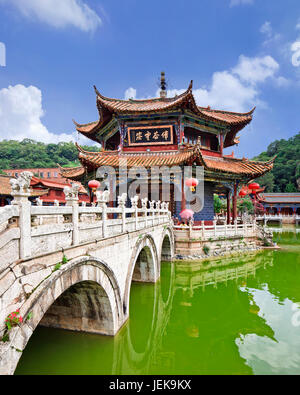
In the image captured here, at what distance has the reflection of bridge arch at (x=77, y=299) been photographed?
2.77m

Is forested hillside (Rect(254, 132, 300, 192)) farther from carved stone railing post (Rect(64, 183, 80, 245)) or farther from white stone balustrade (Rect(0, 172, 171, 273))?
carved stone railing post (Rect(64, 183, 80, 245))

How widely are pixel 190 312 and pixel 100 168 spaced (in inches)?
410

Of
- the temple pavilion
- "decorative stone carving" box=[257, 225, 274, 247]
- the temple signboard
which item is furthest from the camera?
"decorative stone carving" box=[257, 225, 274, 247]

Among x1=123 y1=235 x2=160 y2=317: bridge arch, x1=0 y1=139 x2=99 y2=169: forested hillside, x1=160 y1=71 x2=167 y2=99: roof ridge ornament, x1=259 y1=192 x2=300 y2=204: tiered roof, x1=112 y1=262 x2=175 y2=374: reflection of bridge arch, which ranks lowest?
x1=112 y1=262 x2=175 y2=374: reflection of bridge arch

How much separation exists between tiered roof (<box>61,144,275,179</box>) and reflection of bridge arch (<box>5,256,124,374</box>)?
9702 millimetres

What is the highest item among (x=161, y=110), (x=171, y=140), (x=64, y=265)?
(x=161, y=110)

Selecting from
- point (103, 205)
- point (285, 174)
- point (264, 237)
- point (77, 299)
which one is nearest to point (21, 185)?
point (103, 205)

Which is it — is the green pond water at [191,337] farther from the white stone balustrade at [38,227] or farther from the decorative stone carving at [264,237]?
the decorative stone carving at [264,237]

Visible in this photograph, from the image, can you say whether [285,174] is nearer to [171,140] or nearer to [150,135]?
[171,140]

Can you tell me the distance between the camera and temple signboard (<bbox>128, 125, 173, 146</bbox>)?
52.3 feet

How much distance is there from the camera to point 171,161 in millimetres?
14430

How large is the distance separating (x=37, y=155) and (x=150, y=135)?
7393cm

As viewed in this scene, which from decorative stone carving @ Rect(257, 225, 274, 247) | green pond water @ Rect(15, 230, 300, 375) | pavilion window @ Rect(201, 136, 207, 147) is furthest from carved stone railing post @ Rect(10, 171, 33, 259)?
decorative stone carving @ Rect(257, 225, 274, 247)

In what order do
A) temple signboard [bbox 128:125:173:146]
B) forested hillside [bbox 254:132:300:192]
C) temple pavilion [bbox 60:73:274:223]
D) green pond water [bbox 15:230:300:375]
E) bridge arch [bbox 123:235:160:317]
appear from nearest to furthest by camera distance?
1. green pond water [bbox 15:230:300:375]
2. bridge arch [bbox 123:235:160:317]
3. temple pavilion [bbox 60:73:274:223]
4. temple signboard [bbox 128:125:173:146]
5. forested hillside [bbox 254:132:300:192]
